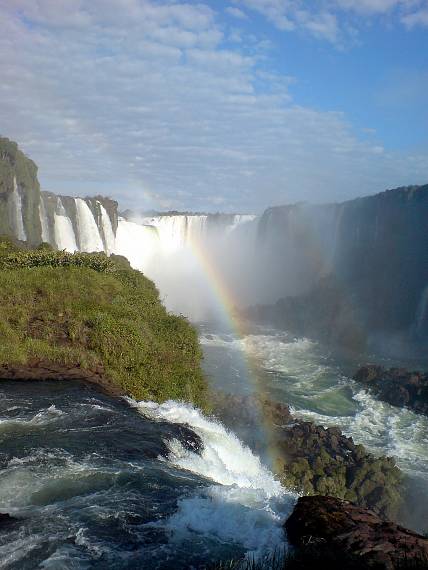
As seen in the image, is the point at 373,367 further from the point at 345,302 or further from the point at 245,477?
the point at 245,477

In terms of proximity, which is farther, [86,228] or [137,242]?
[137,242]

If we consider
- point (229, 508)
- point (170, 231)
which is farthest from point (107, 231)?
point (229, 508)

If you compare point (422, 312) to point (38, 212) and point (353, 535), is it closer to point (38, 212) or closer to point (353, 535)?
point (38, 212)

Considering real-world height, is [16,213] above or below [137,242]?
above

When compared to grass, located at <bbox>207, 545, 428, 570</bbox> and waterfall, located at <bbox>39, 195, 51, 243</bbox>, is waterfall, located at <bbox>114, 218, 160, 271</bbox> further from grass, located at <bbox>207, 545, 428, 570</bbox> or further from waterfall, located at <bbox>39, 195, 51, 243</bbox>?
grass, located at <bbox>207, 545, 428, 570</bbox>

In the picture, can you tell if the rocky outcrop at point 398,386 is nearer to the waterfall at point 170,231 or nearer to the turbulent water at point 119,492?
the turbulent water at point 119,492

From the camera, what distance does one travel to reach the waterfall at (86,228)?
5141cm

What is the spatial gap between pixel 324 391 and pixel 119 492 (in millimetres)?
20057

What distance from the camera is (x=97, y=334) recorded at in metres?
14.0

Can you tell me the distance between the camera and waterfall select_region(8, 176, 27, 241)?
45562 mm

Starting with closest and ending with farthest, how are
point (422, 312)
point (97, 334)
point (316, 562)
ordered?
point (316, 562) → point (97, 334) → point (422, 312)

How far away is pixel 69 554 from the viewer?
18.1 ft

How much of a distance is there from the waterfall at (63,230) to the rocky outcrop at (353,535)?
46054 millimetres

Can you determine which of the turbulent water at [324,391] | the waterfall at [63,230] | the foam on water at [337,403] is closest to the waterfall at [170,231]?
the waterfall at [63,230]
